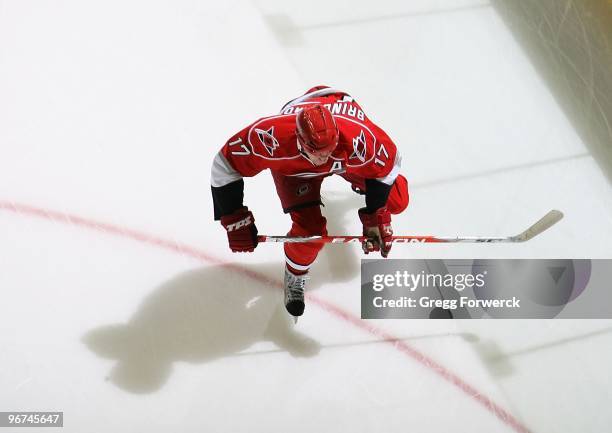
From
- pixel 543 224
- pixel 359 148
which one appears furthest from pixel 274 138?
pixel 543 224

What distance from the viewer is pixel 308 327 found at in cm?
342

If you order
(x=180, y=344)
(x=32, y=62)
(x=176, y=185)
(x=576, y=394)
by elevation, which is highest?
(x=32, y=62)

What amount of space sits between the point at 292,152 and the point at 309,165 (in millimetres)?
121

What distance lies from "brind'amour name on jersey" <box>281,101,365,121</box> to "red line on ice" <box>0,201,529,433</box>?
78cm

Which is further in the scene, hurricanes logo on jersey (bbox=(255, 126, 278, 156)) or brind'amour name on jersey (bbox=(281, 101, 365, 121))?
brind'amour name on jersey (bbox=(281, 101, 365, 121))

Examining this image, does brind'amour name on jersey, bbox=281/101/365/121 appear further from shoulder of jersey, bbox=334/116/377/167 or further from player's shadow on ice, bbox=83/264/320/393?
player's shadow on ice, bbox=83/264/320/393

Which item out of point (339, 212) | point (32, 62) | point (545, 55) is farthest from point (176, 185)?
point (545, 55)

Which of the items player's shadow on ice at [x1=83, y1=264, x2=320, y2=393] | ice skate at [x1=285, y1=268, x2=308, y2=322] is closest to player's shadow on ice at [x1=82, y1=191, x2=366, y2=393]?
player's shadow on ice at [x1=83, y1=264, x2=320, y2=393]

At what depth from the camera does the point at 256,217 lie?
364 centimetres

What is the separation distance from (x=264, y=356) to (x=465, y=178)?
1262 mm

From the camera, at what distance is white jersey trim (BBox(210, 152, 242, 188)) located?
9.49 ft

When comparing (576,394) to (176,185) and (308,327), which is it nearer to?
(308,327)

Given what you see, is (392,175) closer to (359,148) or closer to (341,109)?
(359,148)

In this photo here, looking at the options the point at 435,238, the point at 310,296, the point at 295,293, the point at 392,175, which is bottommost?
the point at 310,296
